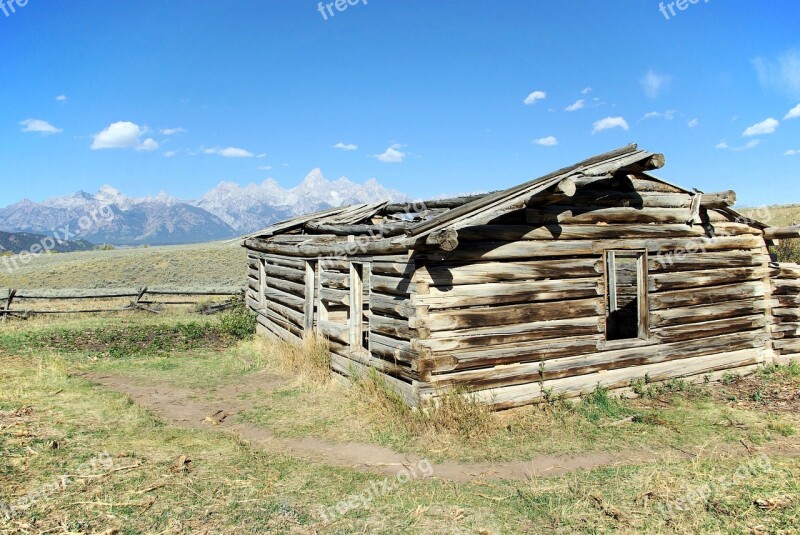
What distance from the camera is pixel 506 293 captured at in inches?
291

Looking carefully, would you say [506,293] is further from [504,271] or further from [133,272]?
[133,272]

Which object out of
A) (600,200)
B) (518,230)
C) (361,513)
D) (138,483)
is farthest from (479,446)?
(600,200)


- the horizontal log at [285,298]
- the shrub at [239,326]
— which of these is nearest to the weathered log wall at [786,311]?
the horizontal log at [285,298]

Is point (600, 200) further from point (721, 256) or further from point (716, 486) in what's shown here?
point (716, 486)

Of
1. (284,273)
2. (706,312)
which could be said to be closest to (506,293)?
(706,312)

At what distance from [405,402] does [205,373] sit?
5.60m

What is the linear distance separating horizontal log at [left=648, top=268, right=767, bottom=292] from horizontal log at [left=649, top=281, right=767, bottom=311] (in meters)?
0.09

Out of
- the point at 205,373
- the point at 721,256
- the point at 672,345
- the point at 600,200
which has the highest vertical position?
the point at 600,200

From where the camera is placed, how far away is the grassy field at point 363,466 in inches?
184

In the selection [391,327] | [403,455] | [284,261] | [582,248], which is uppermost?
[582,248]

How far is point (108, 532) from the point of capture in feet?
14.1

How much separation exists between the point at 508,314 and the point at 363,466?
2923mm

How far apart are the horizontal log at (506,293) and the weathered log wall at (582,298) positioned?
15 mm

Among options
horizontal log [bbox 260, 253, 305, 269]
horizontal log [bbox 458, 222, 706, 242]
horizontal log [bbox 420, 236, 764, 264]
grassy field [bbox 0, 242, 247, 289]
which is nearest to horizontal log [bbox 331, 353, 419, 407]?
horizontal log [bbox 420, 236, 764, 264]
